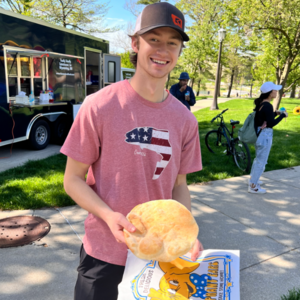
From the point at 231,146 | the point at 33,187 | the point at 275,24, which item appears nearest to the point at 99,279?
the point at 33,187

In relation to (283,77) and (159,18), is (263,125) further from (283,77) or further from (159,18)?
(283,77)

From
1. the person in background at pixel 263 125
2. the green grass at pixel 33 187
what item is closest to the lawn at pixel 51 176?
the green grass at pixel 33 187

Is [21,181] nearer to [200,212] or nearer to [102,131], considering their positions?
[200,212]

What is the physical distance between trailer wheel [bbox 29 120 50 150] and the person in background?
5.76 meters

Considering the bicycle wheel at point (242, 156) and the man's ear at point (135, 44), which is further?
the bicycle wheel at point (242, 156)

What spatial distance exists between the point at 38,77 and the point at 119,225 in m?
8.46

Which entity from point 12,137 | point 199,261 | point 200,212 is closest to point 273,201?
point 200,212

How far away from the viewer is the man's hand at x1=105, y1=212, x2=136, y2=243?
4.11ft

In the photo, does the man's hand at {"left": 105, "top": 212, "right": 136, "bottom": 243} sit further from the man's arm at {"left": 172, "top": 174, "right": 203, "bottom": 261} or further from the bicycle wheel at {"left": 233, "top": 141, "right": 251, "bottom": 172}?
the bicycle wheel at {"left": 233, "top": 141, "right": 251, "bottom": 172}

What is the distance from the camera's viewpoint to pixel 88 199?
146 cm

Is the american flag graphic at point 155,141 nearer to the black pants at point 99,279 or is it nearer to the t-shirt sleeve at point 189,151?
the t-shirt sleeve at point 189,151

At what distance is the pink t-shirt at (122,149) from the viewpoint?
1.48 meters

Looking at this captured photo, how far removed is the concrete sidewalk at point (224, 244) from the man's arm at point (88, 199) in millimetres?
1828

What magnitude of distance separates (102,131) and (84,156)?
0.15 m
